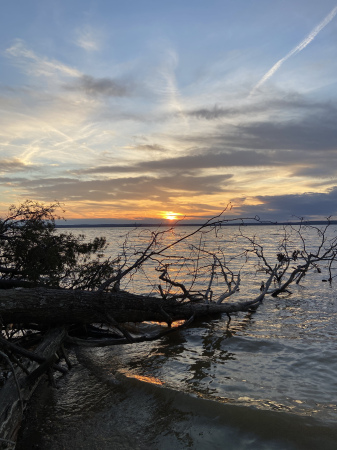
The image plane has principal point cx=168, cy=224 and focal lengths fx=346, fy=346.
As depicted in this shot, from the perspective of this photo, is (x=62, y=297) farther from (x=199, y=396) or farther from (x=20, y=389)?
(x=199, y=396)

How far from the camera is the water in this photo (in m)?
4.08

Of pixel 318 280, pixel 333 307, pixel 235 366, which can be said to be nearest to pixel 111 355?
pixel 235 366

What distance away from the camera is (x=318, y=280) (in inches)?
678

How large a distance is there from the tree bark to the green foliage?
67.5 inches

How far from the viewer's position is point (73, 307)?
585cm

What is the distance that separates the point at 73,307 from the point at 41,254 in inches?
96.8

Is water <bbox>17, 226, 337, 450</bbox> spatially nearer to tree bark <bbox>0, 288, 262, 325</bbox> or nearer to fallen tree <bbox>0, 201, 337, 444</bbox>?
fallen tree <bbox>0, 201, 337, 444</bbox>

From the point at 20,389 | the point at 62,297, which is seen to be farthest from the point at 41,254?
the point at 20,389

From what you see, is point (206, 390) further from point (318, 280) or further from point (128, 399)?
point (318, 280)

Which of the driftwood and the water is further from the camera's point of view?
the water

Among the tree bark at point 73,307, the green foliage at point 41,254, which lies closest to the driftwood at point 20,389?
the tree bark at point 73,307

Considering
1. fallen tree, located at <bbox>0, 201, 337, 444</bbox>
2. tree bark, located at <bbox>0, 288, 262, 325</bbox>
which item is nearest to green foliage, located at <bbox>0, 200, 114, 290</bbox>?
fallen tree, located at <bbox>0, 201, 337, 444</bbox>

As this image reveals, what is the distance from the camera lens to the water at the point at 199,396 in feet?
13.4

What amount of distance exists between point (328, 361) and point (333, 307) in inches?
210
